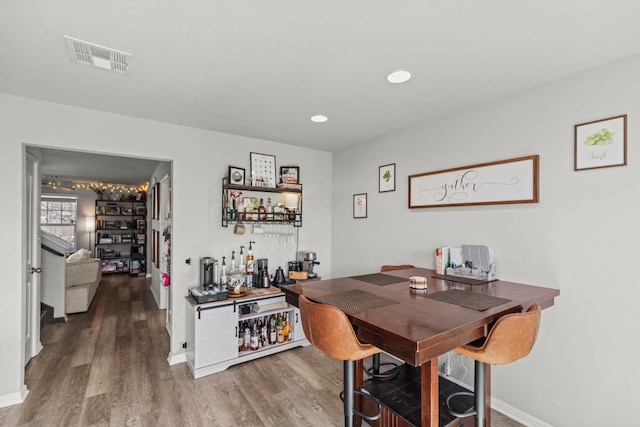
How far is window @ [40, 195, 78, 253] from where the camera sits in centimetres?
756

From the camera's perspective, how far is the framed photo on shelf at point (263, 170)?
3390 mm

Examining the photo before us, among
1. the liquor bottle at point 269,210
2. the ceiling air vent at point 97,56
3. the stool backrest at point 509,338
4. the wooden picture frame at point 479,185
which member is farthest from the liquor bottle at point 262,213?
the stool backrest at point 509,338

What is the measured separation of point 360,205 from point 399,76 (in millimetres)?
1811

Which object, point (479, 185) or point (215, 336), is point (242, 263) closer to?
point (215, 336)

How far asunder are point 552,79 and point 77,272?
610cm

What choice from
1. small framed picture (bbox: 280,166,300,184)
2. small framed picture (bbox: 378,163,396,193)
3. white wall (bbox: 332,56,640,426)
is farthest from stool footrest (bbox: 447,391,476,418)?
small framed picture (bbox: 280,166,300,184)

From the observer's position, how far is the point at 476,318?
132 centimetres

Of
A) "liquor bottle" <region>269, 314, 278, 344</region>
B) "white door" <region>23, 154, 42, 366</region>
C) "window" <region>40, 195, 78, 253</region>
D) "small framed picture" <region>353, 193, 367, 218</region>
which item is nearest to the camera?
"white door" <region>23, 154, 42, 366</region>

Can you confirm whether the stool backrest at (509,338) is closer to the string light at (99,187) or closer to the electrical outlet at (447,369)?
the electrical outlet at (447,369)

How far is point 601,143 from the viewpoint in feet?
5.93

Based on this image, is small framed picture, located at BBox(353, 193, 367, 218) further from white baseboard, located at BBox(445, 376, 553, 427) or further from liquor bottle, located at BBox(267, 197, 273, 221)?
white baseboard, located at BBox(445, 376, 553, 427)

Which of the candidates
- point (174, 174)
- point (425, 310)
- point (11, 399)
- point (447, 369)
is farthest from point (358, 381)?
point (11, 399)

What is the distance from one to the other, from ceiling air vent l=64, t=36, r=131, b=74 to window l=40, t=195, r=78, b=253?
769cm

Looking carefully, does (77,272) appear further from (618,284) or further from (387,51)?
(618,284)
